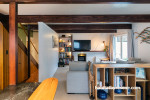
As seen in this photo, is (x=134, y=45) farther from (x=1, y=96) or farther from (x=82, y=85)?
(x=1, y=96)

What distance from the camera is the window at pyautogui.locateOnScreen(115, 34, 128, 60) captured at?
20.0 ft

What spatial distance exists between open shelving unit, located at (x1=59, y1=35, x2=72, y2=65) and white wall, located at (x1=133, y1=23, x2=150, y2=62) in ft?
Result: 14.0

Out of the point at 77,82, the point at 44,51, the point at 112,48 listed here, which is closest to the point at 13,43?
the point at 44,51

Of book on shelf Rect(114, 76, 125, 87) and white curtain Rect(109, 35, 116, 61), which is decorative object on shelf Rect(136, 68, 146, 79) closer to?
book on shelf Rect(114, 76, 125, 87)

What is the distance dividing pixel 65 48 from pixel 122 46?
4027 millimetres

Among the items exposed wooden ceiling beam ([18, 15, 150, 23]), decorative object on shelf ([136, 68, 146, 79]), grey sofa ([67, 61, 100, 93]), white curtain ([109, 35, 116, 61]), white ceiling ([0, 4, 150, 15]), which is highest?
white ceiling ([0, 4, 150, 15])

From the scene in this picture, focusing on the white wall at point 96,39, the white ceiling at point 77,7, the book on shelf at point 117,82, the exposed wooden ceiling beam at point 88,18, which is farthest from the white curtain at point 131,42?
the book on shelf at point 117,82

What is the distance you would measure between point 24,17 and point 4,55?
4.75 ft

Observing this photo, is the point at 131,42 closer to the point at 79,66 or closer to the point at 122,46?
the point at 122,46

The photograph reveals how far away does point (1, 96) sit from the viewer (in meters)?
1.16

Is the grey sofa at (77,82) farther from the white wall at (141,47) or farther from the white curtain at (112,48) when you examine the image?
the white curtain at (112,48)

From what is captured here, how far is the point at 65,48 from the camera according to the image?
24.1 feet

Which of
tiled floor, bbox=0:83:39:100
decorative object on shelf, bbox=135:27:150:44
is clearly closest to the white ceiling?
decorative object on shelf, bbox=135:27:150:44

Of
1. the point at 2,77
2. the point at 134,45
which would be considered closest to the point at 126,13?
the point at 134,45
